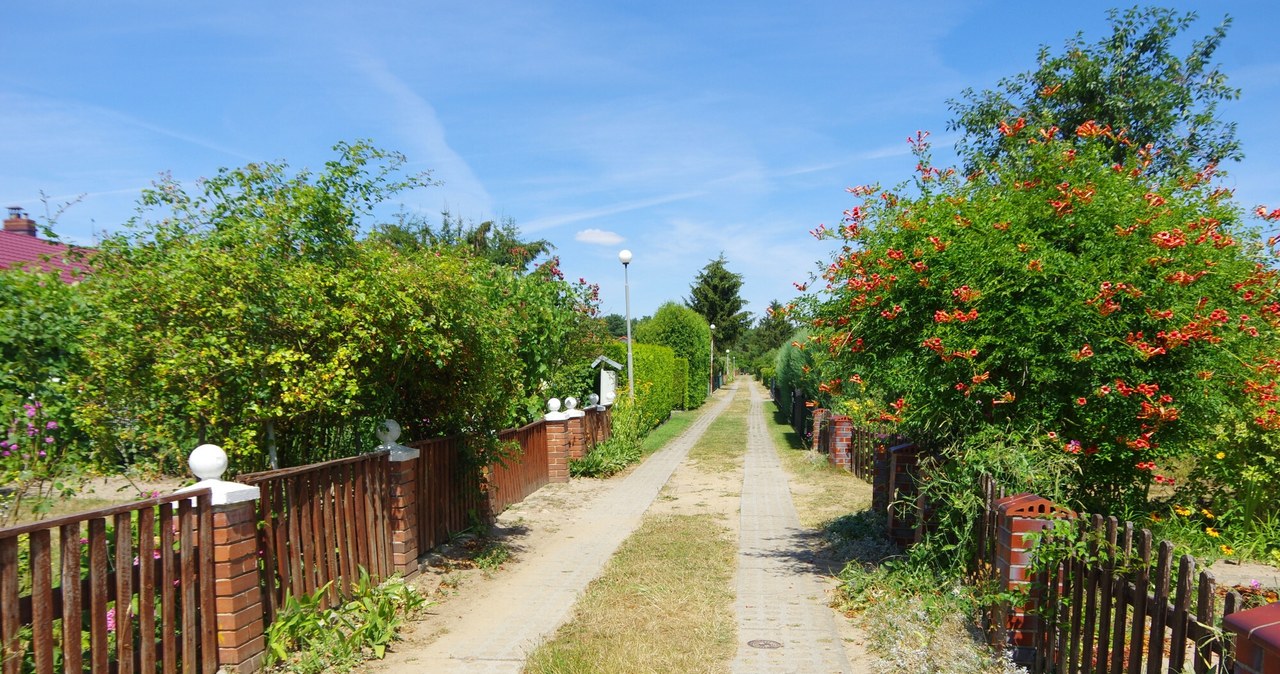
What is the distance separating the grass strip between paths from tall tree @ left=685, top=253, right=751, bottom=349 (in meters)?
45.1

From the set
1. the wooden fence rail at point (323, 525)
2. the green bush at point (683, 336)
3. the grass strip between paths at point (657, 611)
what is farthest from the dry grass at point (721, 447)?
the wooden fence rail at point (323, 525)

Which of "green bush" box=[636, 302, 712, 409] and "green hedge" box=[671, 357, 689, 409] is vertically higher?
"green bush" box=[636, 302, 712, 409]

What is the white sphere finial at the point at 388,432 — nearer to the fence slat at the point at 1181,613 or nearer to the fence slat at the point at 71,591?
the fence slat at the point at 71,591

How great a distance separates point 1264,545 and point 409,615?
705 centimetres

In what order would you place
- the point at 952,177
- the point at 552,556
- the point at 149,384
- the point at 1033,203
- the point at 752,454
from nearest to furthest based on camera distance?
the point at 149,384, the point at 1033,203, the point at 952,177, the point at 552,556, the point at 752,454

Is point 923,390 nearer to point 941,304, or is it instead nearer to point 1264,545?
point 941,304

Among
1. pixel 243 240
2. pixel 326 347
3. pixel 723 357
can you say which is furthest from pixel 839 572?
pixel 723 357

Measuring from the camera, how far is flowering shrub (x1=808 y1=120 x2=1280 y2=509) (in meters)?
5.27

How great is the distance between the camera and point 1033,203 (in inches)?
230

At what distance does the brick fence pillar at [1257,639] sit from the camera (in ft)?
7.41

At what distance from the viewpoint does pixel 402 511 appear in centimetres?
666

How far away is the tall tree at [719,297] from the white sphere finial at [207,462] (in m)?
50.4

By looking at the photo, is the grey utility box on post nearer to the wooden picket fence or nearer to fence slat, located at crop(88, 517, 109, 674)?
the wooden picket fence

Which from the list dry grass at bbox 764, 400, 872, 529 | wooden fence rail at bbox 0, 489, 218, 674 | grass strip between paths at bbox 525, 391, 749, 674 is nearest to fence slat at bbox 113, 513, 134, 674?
wooden fence rail at bbox 0, 489, 218, 674
